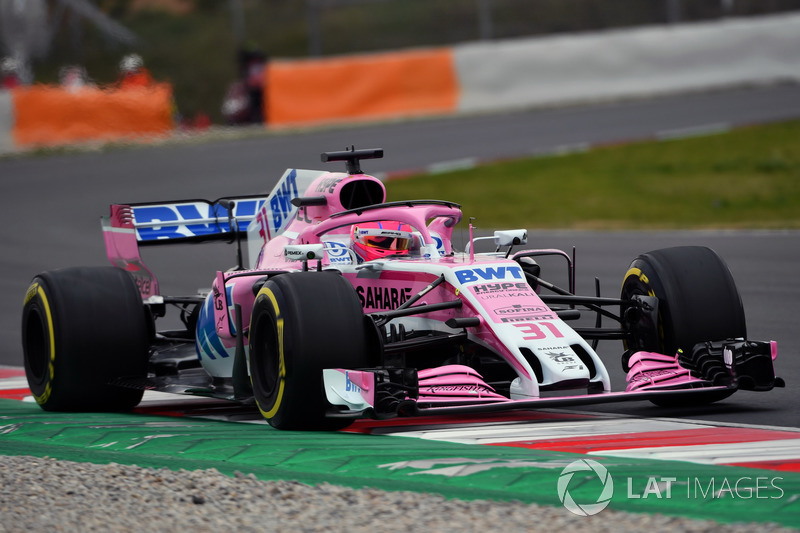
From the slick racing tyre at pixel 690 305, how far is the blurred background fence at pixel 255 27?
1758 cm

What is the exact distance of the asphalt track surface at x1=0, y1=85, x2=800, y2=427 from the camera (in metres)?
10.7

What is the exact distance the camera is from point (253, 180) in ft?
64.8

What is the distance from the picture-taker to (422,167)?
2077 cm

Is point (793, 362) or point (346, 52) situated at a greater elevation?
point (346, 52)

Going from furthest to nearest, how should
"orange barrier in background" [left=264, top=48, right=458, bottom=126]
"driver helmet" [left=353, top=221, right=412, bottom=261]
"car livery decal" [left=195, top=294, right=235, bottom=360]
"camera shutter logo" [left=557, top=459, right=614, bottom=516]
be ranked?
"orange barrier in background" [left=264, top=48, right=458, bottom=126], "car livery decal" [left=195, top=294, right=235, bottom=360], "driver helmet" [left=353, top=221, right=412, bottom=261], "camera shutter logo" [left=557, top=459, right=614, bottom=516]

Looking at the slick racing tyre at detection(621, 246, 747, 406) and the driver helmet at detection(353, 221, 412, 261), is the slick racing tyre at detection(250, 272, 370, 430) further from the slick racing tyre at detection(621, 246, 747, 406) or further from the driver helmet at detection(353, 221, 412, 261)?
the slick racing tyre at detection(621, 246, 747, 406)

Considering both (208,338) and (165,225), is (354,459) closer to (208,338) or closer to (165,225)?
(208,338)

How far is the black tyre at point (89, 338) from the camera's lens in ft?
26.4

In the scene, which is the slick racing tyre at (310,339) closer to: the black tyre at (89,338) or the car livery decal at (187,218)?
the black tyre at (89,338)

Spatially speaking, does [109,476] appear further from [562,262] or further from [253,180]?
[253,180]

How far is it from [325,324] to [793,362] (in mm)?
3470

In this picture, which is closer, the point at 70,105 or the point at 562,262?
the point at 562,262

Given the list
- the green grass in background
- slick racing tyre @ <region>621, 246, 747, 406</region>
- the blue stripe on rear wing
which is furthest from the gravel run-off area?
the green grass in background

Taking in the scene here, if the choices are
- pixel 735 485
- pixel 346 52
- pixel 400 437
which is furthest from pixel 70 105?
pixel 735 485
